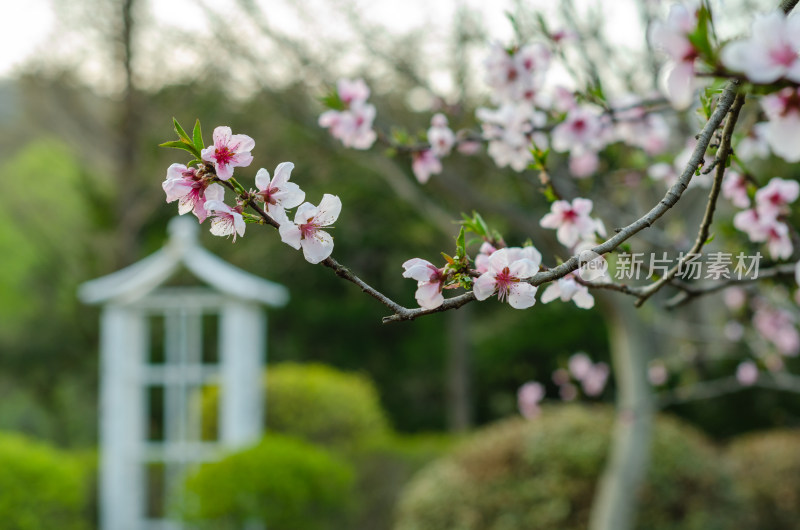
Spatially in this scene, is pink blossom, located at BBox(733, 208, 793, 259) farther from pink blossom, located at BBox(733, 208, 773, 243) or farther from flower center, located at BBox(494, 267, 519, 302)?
flower center, located at BBox(494, 267, 519, 302)

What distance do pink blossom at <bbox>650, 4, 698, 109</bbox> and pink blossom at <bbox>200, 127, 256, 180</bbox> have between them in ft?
1.49

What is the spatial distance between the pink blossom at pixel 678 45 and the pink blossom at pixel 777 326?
214 centimetres

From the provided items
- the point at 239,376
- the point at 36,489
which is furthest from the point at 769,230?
the point at 36,489

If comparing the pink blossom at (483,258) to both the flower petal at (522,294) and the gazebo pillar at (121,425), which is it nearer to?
the flower petal at (522,294)

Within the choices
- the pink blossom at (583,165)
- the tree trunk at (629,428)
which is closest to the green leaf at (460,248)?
the pink blossom at (583,165)

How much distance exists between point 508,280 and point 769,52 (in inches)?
15.0

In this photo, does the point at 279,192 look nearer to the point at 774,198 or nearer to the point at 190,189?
the point at 190,189

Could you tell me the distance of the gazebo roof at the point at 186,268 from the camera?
4.41m

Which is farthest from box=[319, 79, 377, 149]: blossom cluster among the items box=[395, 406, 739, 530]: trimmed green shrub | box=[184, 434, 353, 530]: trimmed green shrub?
box=[184, 434, 353, 530]: trimmed green shrub

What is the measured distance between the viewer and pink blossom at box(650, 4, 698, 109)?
65 cm

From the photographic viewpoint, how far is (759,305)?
2822mm

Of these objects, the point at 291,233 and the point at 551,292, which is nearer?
the point at 291,233

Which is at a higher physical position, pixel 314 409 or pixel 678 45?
pixel 314 409

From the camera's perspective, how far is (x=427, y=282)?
3.04 ft
